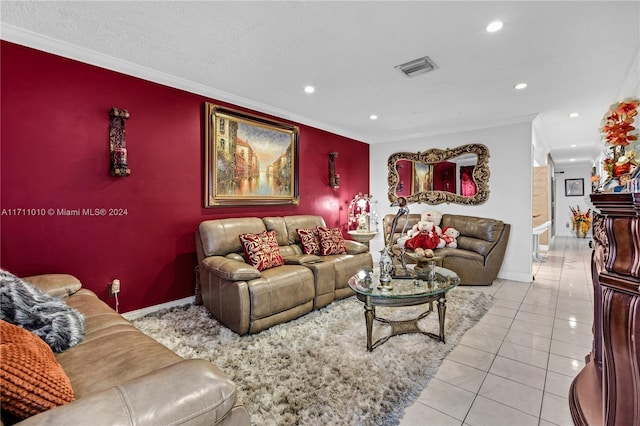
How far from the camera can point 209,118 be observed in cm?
346

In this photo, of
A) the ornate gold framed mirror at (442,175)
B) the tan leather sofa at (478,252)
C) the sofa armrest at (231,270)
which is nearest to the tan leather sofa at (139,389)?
the sofa armrest at (231,270)

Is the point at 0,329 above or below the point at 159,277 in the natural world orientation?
above

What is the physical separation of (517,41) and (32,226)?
420cm

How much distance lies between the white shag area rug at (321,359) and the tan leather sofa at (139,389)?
754 mm

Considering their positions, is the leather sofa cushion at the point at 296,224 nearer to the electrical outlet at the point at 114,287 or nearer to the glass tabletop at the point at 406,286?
the glass tabletop at the point at 406,286

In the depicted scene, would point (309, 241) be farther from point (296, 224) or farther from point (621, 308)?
point (621, 308)

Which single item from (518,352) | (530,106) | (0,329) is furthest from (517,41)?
(0,329)

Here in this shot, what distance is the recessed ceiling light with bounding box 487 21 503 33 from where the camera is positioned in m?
2.16

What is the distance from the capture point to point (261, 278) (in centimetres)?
271

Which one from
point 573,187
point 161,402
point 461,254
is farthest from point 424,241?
point 573,187

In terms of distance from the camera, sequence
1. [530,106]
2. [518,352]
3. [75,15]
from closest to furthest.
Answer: [75,15] < [518,352] < [530,106]

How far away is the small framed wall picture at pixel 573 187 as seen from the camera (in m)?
9.92

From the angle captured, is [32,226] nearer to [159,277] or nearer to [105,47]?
[159,277]

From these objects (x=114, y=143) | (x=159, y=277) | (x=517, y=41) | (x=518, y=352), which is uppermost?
(x=517, y=41)
